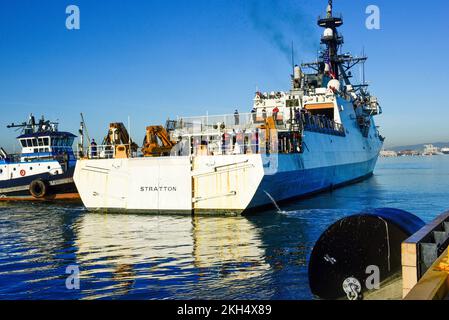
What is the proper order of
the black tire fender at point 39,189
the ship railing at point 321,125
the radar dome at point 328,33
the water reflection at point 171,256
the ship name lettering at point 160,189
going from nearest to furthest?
the water reflection at point 171,256
the ship name lettering at point 160,189
the ship railing at point 321,125
the black tire fender at point 39,189
the radar dome at point 328,33

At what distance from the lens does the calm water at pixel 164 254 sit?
9578 millimetres

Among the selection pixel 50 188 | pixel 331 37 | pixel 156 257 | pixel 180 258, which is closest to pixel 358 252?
pixel 180 258

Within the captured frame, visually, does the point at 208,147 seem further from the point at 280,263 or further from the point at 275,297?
the point at 275,297

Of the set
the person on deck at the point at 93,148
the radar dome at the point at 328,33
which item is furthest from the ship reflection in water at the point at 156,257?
the radar dome at the point at 328,33

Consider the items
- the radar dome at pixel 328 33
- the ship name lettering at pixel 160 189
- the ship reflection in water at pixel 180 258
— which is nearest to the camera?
the ship reflection in water at pixel 180 258

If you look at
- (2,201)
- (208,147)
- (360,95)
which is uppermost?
(360,95)

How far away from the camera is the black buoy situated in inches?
305

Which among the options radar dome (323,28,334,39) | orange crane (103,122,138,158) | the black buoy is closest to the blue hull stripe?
orange crane (103,122,138,158)

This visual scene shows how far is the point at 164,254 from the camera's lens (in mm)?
13133

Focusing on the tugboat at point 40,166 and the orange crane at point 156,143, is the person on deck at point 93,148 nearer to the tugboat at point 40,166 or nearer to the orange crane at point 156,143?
the orange crane at point 156,143

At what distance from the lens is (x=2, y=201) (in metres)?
34.7

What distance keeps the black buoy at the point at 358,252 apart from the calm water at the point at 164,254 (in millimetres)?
1043

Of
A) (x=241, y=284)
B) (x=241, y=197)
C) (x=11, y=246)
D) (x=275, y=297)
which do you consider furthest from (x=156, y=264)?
(x=241, y=197)

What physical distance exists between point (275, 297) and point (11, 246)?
10842mm
